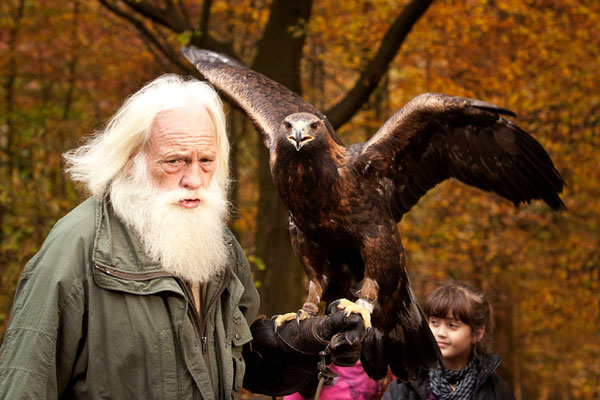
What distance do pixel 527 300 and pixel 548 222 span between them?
2184mm

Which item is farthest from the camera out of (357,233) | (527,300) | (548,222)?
(527,300)

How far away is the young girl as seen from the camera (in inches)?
138

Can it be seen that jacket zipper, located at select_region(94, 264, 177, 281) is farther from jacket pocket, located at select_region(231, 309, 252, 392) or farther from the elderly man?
jacket pocket, located at select_region(231, 309, 252, 392)

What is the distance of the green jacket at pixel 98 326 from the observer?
2182 mm

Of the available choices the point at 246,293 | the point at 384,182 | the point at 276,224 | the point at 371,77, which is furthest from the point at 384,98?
the point at 246,293

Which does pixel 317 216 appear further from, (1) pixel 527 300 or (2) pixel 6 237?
(1) pixel 527 300

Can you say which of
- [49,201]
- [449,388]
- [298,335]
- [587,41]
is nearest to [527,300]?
[587,41]

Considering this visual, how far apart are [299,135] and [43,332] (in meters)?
1.51

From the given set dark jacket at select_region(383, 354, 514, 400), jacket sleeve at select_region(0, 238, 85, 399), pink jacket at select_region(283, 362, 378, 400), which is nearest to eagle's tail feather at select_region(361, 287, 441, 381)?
dark jacket at select_region(383, 354, 514, 400)

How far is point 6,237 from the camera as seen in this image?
7.25m

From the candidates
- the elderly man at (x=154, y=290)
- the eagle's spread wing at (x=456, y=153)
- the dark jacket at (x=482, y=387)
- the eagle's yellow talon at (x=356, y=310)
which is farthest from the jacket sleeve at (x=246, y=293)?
the dark jacket at (x=482, y=387)

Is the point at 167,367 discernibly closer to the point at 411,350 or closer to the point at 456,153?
the point at 411,350

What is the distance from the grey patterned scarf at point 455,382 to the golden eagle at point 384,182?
7.6 inches

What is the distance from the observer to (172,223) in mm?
2740
